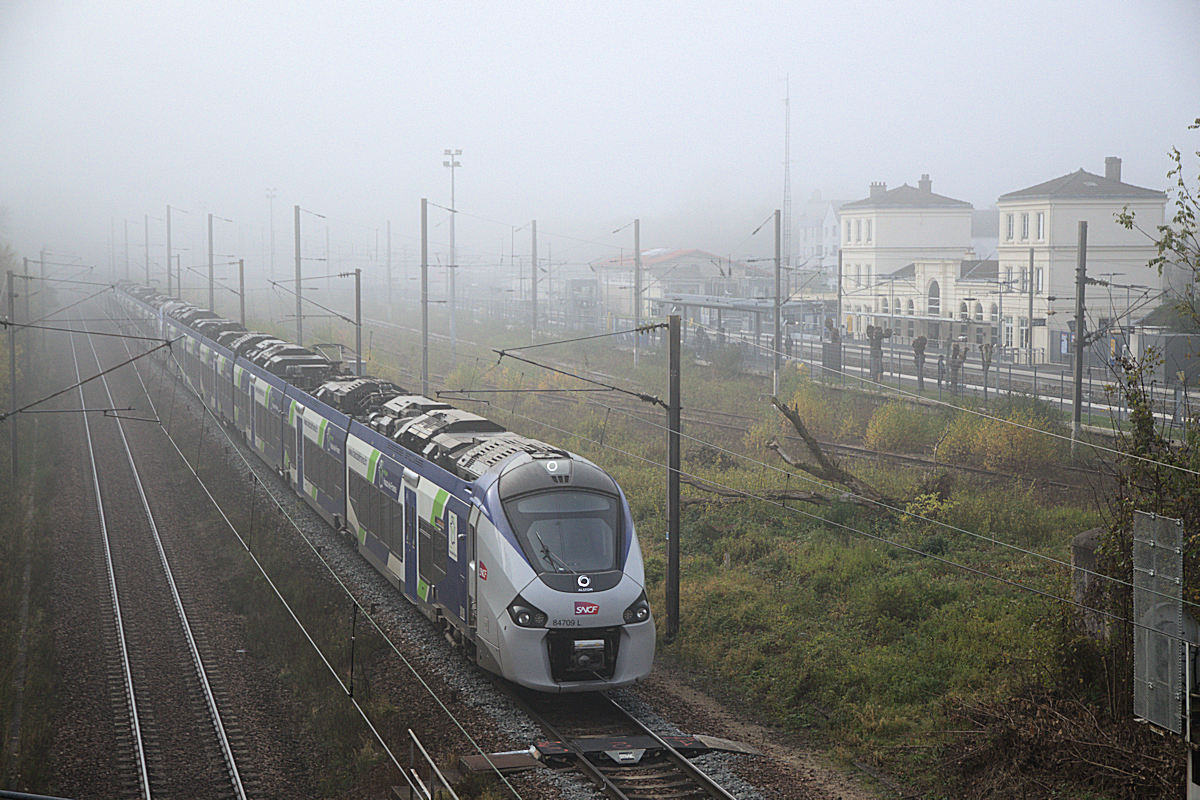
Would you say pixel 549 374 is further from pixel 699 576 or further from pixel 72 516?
pixel 699 576

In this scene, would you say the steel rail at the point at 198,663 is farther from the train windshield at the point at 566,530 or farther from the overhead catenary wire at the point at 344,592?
the train windshield at the point at 566,530

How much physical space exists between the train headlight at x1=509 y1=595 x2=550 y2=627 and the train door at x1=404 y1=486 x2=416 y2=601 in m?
3.80

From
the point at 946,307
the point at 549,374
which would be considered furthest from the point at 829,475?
the point at 946,307

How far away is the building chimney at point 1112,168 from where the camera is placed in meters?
58.5

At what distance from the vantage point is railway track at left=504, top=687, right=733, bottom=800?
1099cm

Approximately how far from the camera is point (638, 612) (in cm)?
1283

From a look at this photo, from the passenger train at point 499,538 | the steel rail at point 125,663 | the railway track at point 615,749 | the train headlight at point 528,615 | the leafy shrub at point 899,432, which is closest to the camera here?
the railway track at point 615,749

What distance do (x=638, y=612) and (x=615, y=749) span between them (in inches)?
66.8

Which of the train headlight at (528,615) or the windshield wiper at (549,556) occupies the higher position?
the windshield wiper at (549,556)

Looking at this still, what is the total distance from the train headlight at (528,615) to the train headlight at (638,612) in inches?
40.1

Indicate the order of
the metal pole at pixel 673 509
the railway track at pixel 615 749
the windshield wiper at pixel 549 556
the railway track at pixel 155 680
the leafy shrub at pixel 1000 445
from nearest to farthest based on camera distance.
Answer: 1. the railway track at pixel 615 749
2. the railway track at pixel 155 680
3. the windshield wiper at pixel 549 556
4. the metal pole at pixel 673 509
5. the leafy shrub at pixel 1000 445

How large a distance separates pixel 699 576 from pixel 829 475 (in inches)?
A: 189

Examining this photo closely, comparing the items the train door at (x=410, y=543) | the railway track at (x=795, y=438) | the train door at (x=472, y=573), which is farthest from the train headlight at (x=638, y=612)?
the railway track at (x=795, y=438)

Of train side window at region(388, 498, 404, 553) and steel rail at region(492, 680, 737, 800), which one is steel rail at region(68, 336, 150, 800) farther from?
steel rail at region(492, 680, 737, 800)
